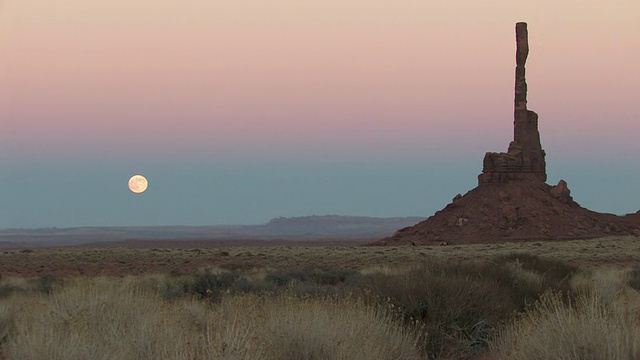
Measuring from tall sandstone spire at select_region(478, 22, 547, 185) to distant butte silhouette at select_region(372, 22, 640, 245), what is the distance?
110 mm

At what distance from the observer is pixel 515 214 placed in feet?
251

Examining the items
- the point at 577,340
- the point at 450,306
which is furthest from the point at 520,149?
the point at 577,340

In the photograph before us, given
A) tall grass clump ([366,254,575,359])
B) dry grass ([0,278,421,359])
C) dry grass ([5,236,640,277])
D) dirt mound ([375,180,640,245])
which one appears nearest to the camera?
dry grass ([0,278,421,359])

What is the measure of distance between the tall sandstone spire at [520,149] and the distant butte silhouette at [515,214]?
0.11m

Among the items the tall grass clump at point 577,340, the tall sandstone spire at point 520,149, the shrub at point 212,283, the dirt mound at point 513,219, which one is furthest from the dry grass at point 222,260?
the tall grass clump at point 577,340

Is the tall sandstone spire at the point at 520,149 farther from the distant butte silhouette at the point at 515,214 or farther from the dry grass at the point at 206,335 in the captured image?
the dry grass at the point at 206,335

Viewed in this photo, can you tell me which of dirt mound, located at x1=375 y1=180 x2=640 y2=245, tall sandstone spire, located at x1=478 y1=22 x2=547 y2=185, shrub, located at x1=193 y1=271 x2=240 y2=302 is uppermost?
tall sandstone spire, located at x1=478 y1=22 x2=547 y2=185

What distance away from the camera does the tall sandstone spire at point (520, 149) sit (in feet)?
273

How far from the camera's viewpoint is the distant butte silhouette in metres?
75.1

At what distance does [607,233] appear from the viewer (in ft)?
256

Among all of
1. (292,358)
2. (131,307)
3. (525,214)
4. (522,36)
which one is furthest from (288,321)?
(522,36)

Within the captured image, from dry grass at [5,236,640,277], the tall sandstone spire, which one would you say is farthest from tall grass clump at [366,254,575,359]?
the tall sandstone spire

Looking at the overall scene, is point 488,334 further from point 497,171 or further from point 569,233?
point 497,171

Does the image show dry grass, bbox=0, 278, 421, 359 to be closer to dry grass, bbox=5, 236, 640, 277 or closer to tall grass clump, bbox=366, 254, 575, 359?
tall grass clump, bbox=366, 254, 575, 359
